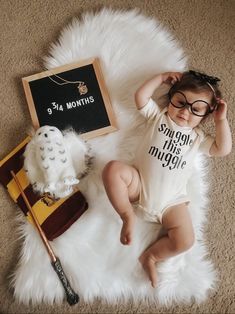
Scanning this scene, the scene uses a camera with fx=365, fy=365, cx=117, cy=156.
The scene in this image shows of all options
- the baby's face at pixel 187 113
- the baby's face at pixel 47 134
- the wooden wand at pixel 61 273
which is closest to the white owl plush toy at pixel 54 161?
the baby's face at pixel 47 134

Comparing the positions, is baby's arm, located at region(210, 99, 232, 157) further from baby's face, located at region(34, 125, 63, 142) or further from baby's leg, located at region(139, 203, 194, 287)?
baby's face, located at region(34, 125, 63, 142)

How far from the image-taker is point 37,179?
903 mm

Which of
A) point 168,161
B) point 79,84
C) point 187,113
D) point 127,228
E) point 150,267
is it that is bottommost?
point 150,267

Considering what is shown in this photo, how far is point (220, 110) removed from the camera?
88 centimetres

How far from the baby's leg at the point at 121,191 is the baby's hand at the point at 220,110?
251 mm

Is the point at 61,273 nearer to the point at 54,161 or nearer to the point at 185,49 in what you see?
the point at 54,161

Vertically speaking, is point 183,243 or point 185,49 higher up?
point 185,49

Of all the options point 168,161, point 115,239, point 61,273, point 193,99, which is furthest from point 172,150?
point 61,273

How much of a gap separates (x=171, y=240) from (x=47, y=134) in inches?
15.5

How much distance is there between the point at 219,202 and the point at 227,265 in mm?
164

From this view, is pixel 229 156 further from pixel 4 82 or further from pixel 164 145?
pixel 4 82

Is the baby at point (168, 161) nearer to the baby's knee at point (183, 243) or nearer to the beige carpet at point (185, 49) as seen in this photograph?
the baby's knee at point (183, 243)

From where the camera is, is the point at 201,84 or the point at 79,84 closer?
the point at 201,84

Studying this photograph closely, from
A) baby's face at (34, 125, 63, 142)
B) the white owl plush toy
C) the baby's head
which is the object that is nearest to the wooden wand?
the white owl plush toy
